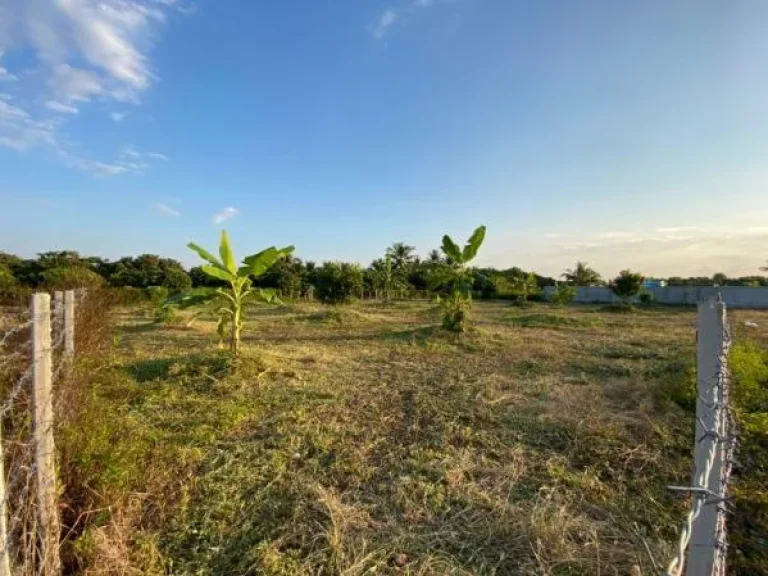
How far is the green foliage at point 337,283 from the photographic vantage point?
65.1 feet

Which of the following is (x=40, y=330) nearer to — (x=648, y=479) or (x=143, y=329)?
(x=648, y=479)

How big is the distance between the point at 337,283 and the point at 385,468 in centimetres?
1686

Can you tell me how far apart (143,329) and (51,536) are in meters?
10.1

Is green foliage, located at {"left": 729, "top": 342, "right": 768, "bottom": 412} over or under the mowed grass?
over

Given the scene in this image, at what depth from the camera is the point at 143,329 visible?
10945mm

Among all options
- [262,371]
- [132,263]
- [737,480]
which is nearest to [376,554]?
[737,480]

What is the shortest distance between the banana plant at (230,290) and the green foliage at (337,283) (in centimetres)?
1283

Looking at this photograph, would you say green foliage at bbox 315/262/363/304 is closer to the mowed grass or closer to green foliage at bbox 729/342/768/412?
the mowed grass

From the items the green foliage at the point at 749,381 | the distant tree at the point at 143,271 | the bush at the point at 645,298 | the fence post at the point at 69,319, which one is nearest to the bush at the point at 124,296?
the fence post at the point at 69,319

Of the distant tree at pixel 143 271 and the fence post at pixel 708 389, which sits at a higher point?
the distant tree at pixel 143 271

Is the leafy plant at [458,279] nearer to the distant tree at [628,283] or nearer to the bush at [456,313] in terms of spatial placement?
the bush at [456,313]

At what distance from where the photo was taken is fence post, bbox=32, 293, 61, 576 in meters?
1.87

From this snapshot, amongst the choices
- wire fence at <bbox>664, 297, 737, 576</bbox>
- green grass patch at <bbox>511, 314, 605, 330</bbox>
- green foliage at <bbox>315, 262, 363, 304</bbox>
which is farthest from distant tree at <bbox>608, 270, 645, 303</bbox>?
wire fence at <bbox>664, 297, 737, 576</bbox>

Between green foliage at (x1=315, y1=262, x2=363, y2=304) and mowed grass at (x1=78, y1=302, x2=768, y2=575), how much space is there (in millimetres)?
13348
